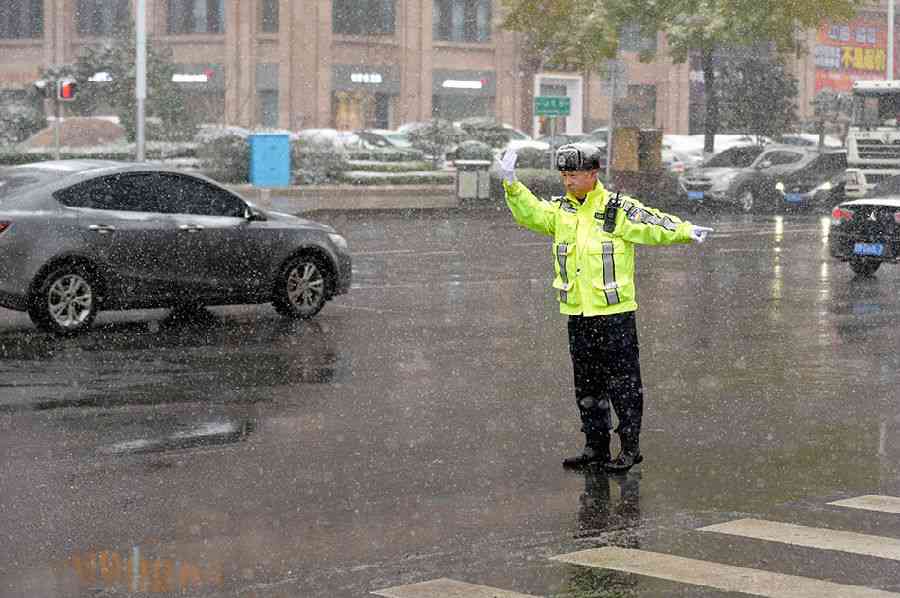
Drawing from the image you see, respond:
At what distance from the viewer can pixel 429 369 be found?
44.2ft

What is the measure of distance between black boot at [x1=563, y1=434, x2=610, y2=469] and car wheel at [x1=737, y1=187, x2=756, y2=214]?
1288 inches

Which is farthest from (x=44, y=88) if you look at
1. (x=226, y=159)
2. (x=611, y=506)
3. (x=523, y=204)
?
(x=611, y=506)

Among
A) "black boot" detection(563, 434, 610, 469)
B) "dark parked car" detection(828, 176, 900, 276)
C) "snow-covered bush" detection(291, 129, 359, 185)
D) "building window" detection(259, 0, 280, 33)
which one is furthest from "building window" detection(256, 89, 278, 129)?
"black boot" detection(563, 434, 610, 469)

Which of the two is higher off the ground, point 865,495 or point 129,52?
point 129,52

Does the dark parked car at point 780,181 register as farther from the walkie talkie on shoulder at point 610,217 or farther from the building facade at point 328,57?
the walkie talkie on shoulder at point 610,217

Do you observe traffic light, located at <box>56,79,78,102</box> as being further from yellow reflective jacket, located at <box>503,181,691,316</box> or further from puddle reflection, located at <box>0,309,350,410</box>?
yellow reflective jacket, located at <box>503,181,691,316</box>

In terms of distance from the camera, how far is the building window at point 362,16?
72.6m

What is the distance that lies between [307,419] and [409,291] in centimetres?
907

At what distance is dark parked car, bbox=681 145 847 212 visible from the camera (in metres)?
41.3

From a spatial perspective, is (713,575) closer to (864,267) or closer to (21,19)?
(864,267)

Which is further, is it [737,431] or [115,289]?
[115,289]

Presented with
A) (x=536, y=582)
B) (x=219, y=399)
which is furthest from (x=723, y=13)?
(x=536, y=582)

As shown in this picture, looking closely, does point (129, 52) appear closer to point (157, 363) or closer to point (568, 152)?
point (157, 363)

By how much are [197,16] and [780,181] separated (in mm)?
36889
